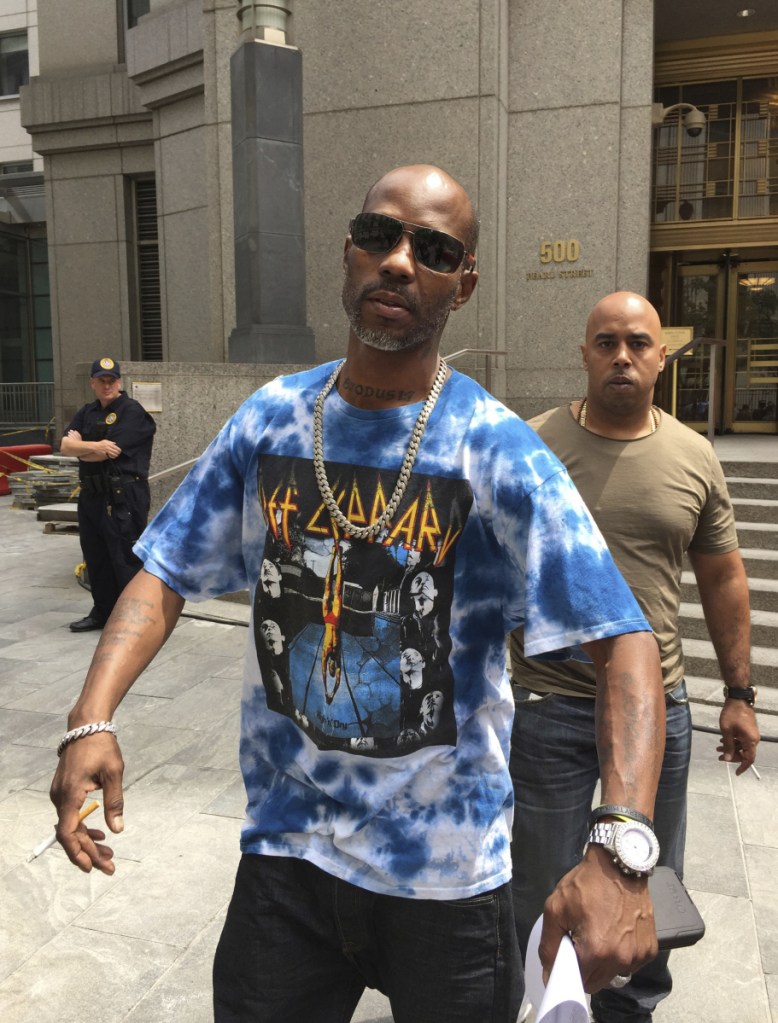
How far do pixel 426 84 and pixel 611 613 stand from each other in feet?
33.5

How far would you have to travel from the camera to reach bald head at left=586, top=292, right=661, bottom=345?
2939 millimetres

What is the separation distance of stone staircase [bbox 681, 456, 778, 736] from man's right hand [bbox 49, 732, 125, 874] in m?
4.45

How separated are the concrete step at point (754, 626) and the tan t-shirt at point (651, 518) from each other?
11.4 ft

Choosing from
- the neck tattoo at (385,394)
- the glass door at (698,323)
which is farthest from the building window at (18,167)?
the neck tattoo at (385,394)

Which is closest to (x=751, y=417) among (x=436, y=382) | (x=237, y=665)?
(x=237, y=665)

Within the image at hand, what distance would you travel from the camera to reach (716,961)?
3.20 metres

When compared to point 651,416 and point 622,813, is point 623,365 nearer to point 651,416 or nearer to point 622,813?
point 651,416

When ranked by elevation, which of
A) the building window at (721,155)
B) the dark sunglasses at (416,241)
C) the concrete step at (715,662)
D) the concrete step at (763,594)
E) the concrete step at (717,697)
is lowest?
the concrete step at (717,697)

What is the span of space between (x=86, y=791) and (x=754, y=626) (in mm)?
5552

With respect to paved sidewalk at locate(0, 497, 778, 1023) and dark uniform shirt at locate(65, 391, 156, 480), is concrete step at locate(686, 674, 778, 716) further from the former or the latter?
dark uniform shirt at locate(65, 391, 156, 480)

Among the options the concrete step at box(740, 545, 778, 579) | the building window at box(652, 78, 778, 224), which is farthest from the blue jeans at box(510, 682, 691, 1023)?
the building window at box(652, 78, 778, 224)

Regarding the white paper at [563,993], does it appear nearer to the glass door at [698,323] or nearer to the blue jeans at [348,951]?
the blue jeans at [348,951]

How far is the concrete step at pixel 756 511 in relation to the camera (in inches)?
290

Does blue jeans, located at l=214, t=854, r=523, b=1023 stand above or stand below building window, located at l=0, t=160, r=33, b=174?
below
